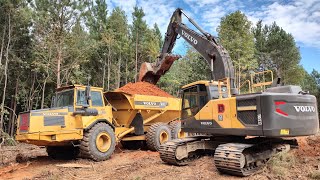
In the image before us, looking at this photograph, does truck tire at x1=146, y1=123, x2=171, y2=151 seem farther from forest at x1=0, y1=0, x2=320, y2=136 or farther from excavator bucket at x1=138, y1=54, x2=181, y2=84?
forest at x1=0, y1=0, x2=320, y2=136

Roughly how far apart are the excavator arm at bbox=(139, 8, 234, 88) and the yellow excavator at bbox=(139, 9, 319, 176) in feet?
0.16

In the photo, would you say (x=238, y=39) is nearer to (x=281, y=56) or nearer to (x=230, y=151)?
(x=281, y=56)

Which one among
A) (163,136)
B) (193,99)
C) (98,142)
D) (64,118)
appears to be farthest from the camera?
(163,136)

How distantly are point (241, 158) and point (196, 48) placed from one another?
5.20 m

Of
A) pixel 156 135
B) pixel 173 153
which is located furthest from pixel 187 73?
pixel 173 153

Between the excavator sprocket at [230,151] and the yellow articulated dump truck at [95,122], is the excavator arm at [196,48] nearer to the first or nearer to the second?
the yellow articulated dump truck at [95,122]

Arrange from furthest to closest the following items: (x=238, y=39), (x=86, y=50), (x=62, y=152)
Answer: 1. (x=238, y=39)
2. (x=86, y=50)
3. (x=62, y=152)

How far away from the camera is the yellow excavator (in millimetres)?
6160

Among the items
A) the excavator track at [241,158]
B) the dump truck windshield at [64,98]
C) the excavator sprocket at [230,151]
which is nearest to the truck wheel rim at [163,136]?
the excavator sprocket at [230,151]

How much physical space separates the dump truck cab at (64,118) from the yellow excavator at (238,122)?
2770 millimetres

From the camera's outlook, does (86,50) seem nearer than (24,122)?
No

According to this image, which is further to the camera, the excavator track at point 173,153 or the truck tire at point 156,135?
the truck tire at point 156,135

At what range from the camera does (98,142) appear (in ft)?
30.2

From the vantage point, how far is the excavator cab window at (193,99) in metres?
7.64
